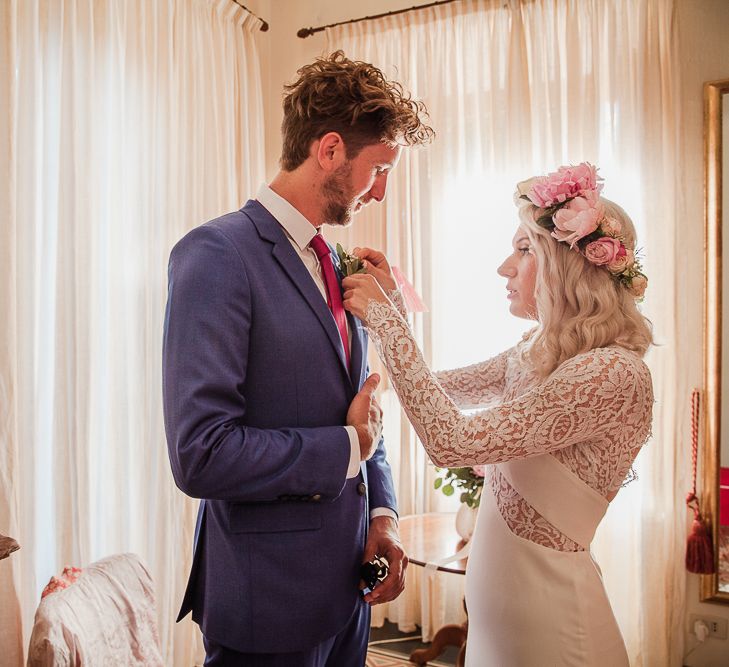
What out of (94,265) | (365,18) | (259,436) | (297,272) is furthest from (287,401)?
(365,18)

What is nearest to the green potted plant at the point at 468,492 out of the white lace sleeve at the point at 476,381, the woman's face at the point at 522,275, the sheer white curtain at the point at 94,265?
the white lace sleeve at the point at 476,381

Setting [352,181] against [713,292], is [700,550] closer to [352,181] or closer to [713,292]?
[713,292]

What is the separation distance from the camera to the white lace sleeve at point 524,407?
1549mm

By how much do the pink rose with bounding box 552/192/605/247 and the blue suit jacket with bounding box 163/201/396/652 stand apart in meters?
0.60

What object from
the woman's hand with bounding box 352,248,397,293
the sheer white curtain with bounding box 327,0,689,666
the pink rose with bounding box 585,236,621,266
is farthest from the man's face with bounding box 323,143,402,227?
the sheer white curtain with bounding box 327,0,689,666

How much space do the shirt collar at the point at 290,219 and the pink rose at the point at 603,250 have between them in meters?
0.64

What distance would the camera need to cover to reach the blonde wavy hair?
1649 millimetres

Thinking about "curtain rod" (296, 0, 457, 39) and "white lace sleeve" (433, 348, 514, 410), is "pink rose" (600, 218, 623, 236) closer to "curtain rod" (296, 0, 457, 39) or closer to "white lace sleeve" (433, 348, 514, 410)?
"white lace sleeve" (433, 348, 514, 410)

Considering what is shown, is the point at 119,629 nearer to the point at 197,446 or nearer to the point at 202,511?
the point at 202,511

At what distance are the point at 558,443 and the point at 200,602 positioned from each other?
83cm

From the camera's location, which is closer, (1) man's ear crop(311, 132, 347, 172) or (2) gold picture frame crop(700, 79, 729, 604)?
(1) man's ear crop(311, 132, 347, 172)

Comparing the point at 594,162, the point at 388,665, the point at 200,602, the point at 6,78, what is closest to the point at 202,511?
the point at 200,602

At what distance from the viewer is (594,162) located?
3.23m

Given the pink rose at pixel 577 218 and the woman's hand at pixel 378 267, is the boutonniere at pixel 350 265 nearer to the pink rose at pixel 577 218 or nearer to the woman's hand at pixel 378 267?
the woman's hand at pixel 378 267
